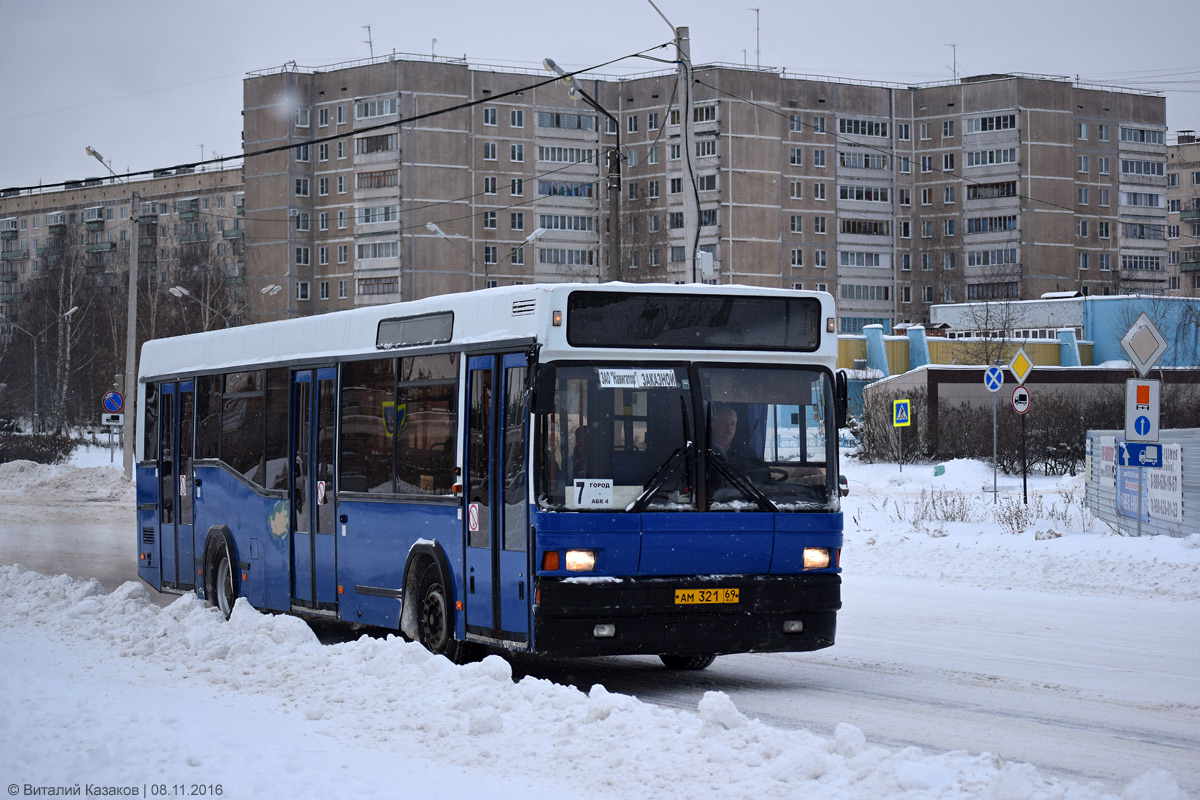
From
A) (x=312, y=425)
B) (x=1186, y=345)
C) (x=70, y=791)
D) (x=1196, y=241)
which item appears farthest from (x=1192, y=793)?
(x=1196, y=241)

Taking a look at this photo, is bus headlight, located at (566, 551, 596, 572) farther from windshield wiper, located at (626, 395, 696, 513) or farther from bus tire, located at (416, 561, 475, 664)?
bus tire, located at (416, 561, 475, 664)

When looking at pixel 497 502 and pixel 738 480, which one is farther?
pixel 497 502

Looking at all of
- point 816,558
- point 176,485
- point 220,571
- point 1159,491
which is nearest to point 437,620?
point 816,558

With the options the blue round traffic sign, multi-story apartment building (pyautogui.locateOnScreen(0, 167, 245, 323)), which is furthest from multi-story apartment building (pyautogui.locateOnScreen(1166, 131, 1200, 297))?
the blue round traffic sign

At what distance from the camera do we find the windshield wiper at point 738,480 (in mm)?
10492

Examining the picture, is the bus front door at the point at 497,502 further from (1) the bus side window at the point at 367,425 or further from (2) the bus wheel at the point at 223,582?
(2) the bus wheel at the point at 223,582

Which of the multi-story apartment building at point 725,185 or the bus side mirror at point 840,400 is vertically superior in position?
the multi-story apartment building at point 725,185

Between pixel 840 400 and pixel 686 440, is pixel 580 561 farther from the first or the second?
pixel 840 400

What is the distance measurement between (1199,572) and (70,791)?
14.7m

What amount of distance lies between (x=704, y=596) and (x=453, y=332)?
2.91 metres

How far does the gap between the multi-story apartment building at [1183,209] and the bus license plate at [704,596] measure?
15159 centimetres

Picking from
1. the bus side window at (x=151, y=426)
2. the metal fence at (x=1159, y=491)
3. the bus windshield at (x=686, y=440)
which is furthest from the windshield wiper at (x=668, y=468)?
the metal fence at (x=1159, y=491)

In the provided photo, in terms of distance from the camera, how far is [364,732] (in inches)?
324

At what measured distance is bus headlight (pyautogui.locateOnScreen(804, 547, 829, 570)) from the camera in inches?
424
